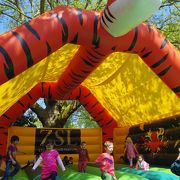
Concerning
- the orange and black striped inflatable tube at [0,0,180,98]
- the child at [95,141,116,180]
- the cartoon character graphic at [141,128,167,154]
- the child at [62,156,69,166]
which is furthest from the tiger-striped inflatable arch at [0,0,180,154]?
the child at [62,156,69,166]

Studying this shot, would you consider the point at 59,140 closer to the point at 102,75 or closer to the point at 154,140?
the point at 102,75

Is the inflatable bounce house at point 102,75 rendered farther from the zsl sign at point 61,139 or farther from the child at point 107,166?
the child at point 107,166

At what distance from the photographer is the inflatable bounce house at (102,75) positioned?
4887 mm

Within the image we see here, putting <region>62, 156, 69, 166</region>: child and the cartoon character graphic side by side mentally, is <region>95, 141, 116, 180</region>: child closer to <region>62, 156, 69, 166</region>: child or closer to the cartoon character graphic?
the cartoon character graphic

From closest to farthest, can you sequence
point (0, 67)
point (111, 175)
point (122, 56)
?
point (0, 67)
point (111, 175)
point (122, 56)

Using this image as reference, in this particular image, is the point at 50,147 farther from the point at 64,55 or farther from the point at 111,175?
the point at 64,55

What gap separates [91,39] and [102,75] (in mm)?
4328

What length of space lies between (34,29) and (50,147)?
2.08 m

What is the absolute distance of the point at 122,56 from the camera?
8617 millimetres

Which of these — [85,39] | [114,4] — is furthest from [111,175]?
[114,4]

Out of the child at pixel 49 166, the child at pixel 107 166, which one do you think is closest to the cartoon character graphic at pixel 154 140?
the child at pixel 107 166

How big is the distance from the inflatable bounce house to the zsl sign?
0.03 meters

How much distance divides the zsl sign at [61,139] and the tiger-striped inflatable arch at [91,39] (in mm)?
4841

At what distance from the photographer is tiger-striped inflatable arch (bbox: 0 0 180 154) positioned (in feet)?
15.4
